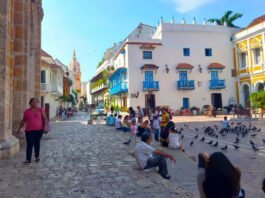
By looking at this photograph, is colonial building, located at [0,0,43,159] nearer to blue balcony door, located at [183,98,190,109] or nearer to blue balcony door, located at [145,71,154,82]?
blue balcony door, located at [145,71,154,82]

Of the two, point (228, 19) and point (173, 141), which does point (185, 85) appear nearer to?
point (228, 19)

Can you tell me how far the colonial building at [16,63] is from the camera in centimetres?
710

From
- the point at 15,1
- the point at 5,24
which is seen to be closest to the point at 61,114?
the point at 15,1

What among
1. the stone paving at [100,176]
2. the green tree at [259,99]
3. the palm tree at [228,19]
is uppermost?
the palm tree at [228,19]

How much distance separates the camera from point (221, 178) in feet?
8.55

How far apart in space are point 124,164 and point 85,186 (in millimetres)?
1925

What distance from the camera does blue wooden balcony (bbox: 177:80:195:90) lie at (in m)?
32.3

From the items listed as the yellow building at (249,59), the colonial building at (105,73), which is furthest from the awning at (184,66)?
the colonial building at (105,73)

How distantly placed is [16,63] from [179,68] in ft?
83.5

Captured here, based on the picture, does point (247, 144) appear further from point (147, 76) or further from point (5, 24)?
point (147, 76)

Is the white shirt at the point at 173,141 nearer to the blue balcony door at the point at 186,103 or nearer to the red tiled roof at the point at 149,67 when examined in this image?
the red tiled roof at the point at 149,67

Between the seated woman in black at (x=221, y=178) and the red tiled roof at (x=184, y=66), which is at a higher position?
the red tiled roof at (x=184, y=66)

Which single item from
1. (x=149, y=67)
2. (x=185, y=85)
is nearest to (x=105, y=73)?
(x=149, y=67)

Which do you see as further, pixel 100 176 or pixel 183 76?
pixel 183 76
